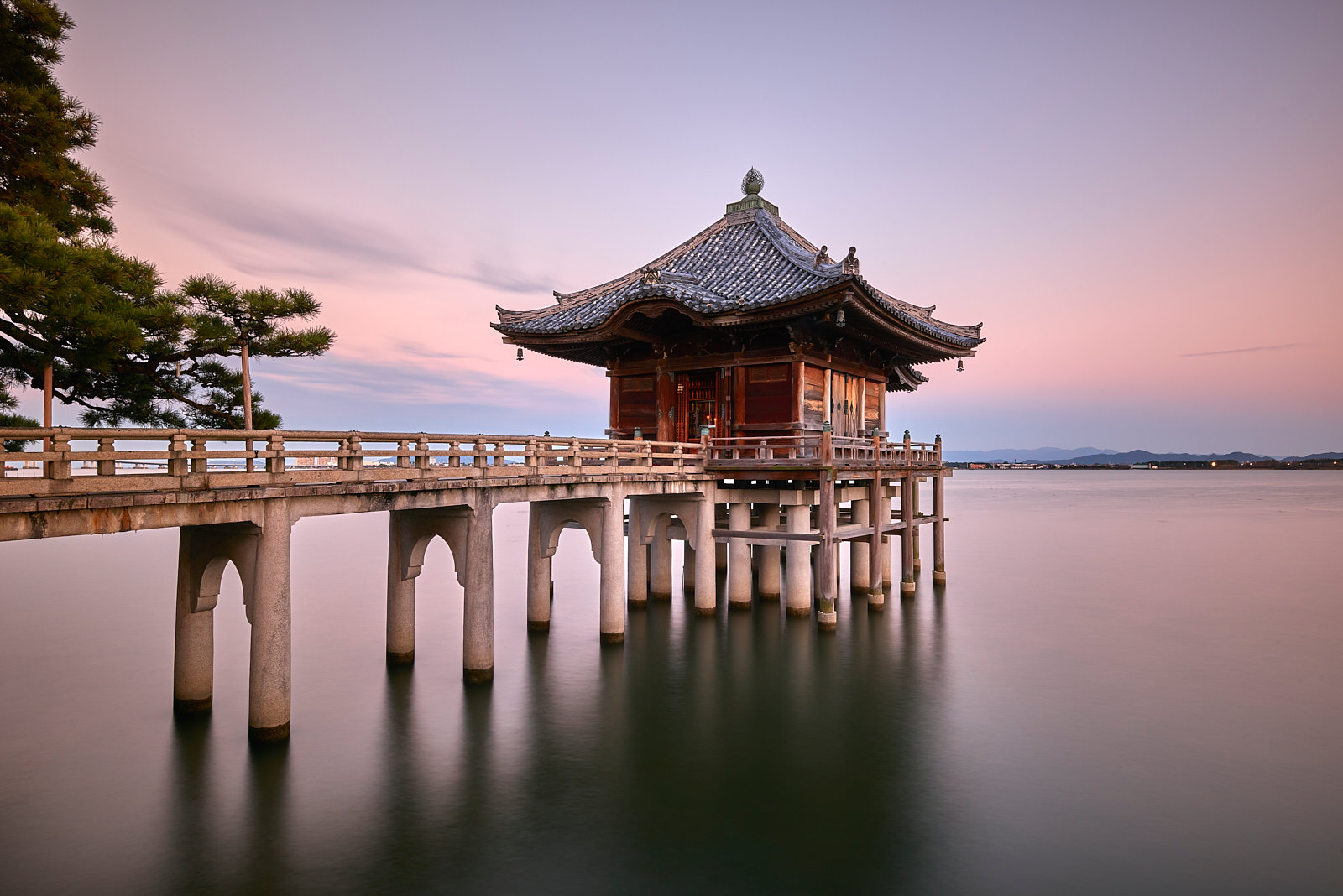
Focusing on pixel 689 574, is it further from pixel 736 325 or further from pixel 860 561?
pixel 736 325

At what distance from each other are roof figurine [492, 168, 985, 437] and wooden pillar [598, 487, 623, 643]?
5389mm

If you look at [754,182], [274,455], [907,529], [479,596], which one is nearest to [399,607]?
[479,596]

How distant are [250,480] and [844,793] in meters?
9.72

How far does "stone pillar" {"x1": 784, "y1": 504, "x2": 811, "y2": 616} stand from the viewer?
21156 millimetres

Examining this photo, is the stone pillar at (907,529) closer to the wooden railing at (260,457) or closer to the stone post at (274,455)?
the wooden railing at (260,457)

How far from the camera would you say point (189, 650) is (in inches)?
516

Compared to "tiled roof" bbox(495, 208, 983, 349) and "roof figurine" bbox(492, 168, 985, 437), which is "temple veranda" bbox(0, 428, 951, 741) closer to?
"roof figurine" bbox(492, 168, 985, 437)

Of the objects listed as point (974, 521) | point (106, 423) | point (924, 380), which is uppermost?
point (924, 380)

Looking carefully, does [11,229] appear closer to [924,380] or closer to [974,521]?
[924,380]

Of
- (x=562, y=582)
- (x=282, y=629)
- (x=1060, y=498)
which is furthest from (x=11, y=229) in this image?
(x=1060, y=498)

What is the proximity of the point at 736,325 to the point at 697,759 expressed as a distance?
11746 mm

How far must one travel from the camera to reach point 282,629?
36.7 ft

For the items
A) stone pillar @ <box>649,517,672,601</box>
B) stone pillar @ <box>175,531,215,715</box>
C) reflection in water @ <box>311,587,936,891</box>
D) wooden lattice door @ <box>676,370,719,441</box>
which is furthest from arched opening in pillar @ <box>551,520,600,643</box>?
stone pillar @ <box>175,531,215,715</box>

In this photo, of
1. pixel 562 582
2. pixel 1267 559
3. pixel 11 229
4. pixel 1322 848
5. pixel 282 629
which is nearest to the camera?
pixel 1322 848
